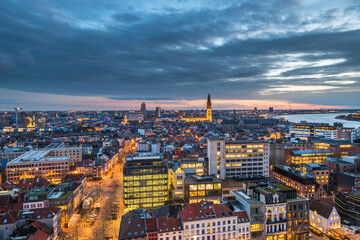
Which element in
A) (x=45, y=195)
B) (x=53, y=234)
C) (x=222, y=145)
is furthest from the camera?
(x=222, y=145)

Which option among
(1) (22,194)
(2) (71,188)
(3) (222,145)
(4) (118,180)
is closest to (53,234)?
(2) (71,188)

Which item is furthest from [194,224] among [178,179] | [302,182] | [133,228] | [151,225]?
[302,182]

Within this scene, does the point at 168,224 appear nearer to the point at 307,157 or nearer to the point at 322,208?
the point at 322,208

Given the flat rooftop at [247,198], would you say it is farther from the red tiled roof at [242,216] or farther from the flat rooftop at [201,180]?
the flat rooftop at [201,180]

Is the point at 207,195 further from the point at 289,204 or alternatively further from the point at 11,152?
the point at 11,152

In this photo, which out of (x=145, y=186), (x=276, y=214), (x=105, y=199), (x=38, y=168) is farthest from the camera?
(x=38, y=168)

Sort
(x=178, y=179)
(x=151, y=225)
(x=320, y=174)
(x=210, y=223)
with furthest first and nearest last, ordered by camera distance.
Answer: (x=320, y=174)
(x=178, y=179)
(x=210, y=223)
(x=151, y=225)
